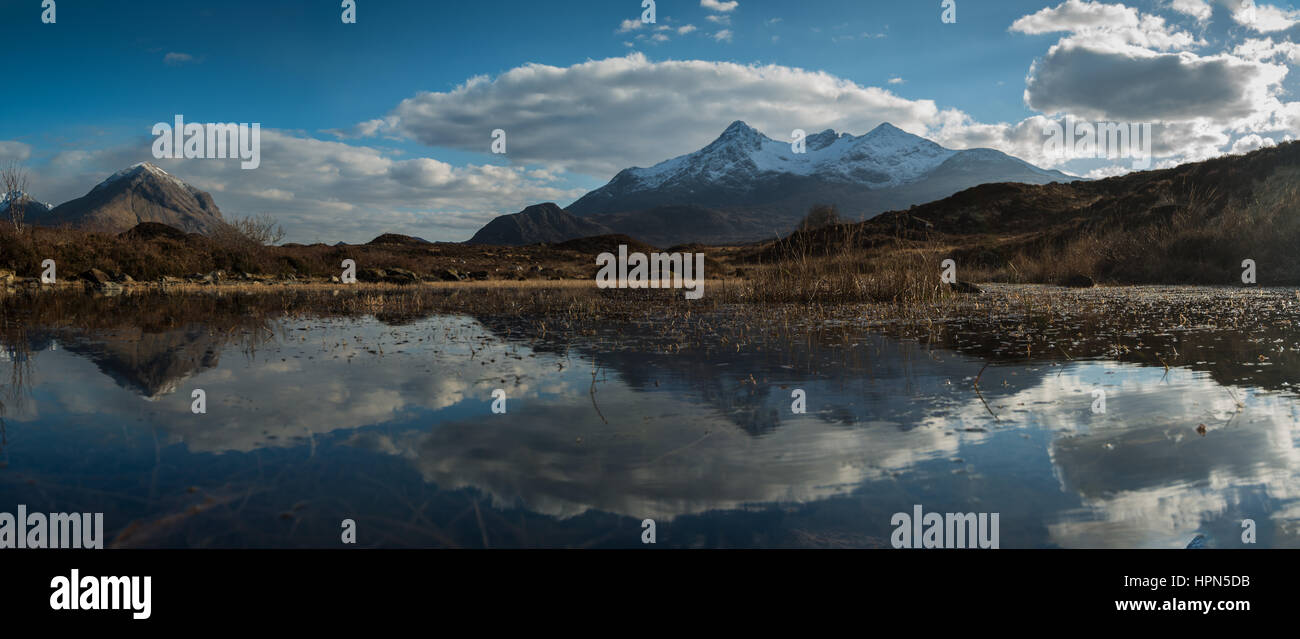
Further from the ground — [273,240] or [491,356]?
[273,240]

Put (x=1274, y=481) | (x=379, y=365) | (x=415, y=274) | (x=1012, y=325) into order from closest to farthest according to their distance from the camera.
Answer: (x=1274, y=481) → (x=379, y=365) → (x=1012, y=325) → (x=415, y=274)

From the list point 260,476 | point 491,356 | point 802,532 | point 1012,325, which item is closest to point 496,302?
point 491,356

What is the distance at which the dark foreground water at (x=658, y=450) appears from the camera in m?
2.40

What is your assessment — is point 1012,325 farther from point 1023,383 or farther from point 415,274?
point 415,274

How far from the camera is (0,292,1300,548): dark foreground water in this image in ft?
7.88

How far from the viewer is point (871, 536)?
230 cm

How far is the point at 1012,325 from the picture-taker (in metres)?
9.07

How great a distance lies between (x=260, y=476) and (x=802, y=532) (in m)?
2.31

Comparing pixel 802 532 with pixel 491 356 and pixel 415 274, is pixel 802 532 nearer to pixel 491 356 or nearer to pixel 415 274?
pixel 491 356

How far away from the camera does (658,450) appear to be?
335 centimetres

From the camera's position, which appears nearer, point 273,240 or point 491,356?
point 491,356
